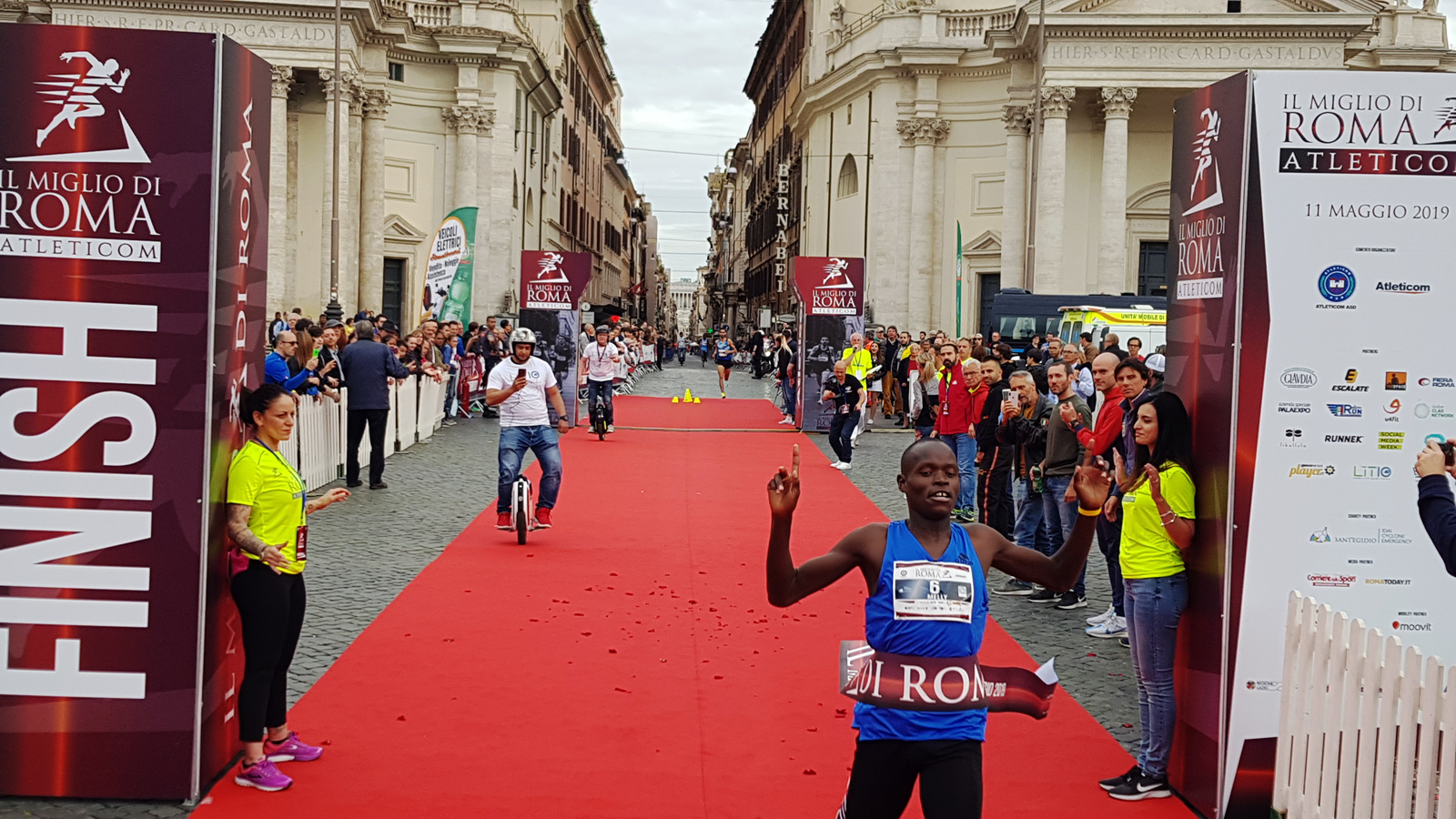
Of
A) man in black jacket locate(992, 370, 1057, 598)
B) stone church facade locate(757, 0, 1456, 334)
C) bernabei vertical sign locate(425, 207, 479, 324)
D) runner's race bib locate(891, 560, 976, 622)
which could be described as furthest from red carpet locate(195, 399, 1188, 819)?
stone church facade locate(757, 0, 1456, 334)

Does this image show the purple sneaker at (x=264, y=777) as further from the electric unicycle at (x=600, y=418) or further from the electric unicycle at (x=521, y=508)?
the electric unicycle at (x=600, y=418)

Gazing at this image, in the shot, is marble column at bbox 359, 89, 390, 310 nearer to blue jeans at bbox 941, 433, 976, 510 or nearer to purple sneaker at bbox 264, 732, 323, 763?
blue jeans at bbox 941, 433, 976, 510

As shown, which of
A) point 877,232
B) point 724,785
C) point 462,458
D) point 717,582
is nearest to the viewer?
point 724,785

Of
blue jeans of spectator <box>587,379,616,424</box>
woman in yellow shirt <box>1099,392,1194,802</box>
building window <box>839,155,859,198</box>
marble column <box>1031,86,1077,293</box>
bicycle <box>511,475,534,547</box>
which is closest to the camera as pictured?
woman in yellow shirt <box>1099,392,1194,802</box>

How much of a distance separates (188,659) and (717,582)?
5.42 metres

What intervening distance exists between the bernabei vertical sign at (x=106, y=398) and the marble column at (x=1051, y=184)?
37542 mm

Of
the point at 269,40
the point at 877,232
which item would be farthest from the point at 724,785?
the point at 877,232

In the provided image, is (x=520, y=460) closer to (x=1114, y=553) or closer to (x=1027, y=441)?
(x=1027, y=441)

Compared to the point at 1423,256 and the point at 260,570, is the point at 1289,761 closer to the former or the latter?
the point at 1423,256

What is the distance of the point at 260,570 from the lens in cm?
563

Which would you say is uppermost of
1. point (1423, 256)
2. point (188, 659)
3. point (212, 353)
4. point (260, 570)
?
point (1423, 256)

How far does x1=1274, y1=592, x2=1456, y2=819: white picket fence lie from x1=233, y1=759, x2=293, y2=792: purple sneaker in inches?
160

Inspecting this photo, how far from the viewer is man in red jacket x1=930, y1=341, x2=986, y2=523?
42.9 ft

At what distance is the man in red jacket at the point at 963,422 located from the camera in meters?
13.1
